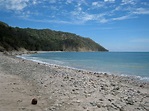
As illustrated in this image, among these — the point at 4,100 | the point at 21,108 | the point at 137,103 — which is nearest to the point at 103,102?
the point at 137,103

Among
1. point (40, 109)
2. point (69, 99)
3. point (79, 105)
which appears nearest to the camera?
point (40, 109)

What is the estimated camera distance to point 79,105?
816 cm

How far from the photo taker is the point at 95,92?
10383 millimetres

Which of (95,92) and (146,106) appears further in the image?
(95,92)

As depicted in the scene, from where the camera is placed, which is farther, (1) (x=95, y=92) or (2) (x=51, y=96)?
(1) (x=95, y=92)

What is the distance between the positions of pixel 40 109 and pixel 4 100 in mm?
1987

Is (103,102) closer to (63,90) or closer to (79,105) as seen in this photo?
(79,105)

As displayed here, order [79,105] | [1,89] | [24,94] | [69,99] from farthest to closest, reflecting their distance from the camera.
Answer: [1,89]
[24,94]
[69,99]
[79,105]

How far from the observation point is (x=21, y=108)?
7.64m

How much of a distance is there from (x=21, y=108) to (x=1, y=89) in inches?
137

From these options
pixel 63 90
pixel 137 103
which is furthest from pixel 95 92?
pixel 137 103

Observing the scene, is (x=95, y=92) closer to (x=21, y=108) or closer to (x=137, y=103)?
(x=137, y=103)

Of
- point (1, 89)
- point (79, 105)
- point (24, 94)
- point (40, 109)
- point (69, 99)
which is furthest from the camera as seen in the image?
point (1, 89)

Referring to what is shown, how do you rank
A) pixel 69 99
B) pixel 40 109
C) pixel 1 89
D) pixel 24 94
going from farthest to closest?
pixel 1 89 < pixel 24 94 < pixel 69 99 < pixel 40 109
